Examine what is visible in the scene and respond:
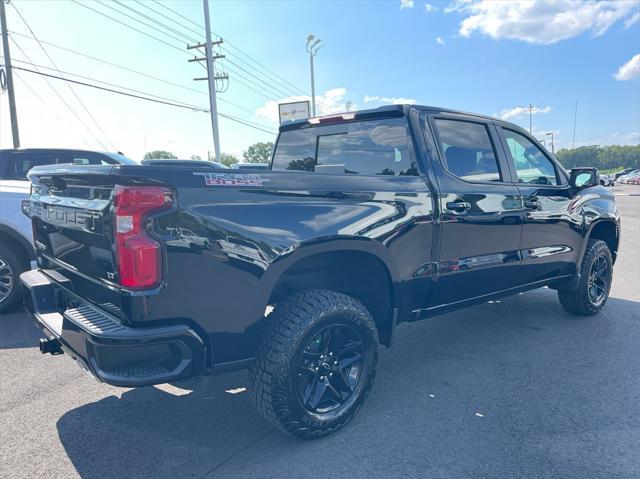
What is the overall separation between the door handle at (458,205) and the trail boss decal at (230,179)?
4.97 ft

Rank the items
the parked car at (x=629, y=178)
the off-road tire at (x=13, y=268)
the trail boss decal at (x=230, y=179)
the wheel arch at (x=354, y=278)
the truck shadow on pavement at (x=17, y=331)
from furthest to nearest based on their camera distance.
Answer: the parked car at (x=629, y=178)
the off-road tire at (x=13, y=268)
the truck shadow on pavement at (x=17, y=331)
the wheel arch at (x=354, y=278)
the trail boss decal at (x=230, y=179)

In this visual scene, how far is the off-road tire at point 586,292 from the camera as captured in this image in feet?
15.6

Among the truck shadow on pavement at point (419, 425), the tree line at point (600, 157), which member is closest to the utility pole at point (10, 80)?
the truck shadow on pavement at point (419, 425)

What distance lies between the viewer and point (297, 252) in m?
2.48

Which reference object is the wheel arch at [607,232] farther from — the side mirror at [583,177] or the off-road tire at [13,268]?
the off-road tire at [13,268]

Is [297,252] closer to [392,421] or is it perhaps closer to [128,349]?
[128,349]

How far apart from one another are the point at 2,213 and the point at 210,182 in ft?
12.7

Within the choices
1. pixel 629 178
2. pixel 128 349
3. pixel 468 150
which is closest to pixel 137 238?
pixel 128 349

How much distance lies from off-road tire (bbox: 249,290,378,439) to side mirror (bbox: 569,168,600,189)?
2957 millimetres

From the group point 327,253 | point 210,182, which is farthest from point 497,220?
point 210,182

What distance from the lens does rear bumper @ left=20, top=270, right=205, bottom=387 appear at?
2.04 metres

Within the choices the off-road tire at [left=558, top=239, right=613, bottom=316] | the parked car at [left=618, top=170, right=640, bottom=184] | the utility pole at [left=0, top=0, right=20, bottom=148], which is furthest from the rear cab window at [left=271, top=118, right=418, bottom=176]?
the parked car at [left=618, top=170, right=640, bottom=184]

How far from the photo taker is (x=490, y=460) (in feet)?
8.14

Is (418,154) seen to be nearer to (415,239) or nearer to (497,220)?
(415,239)
